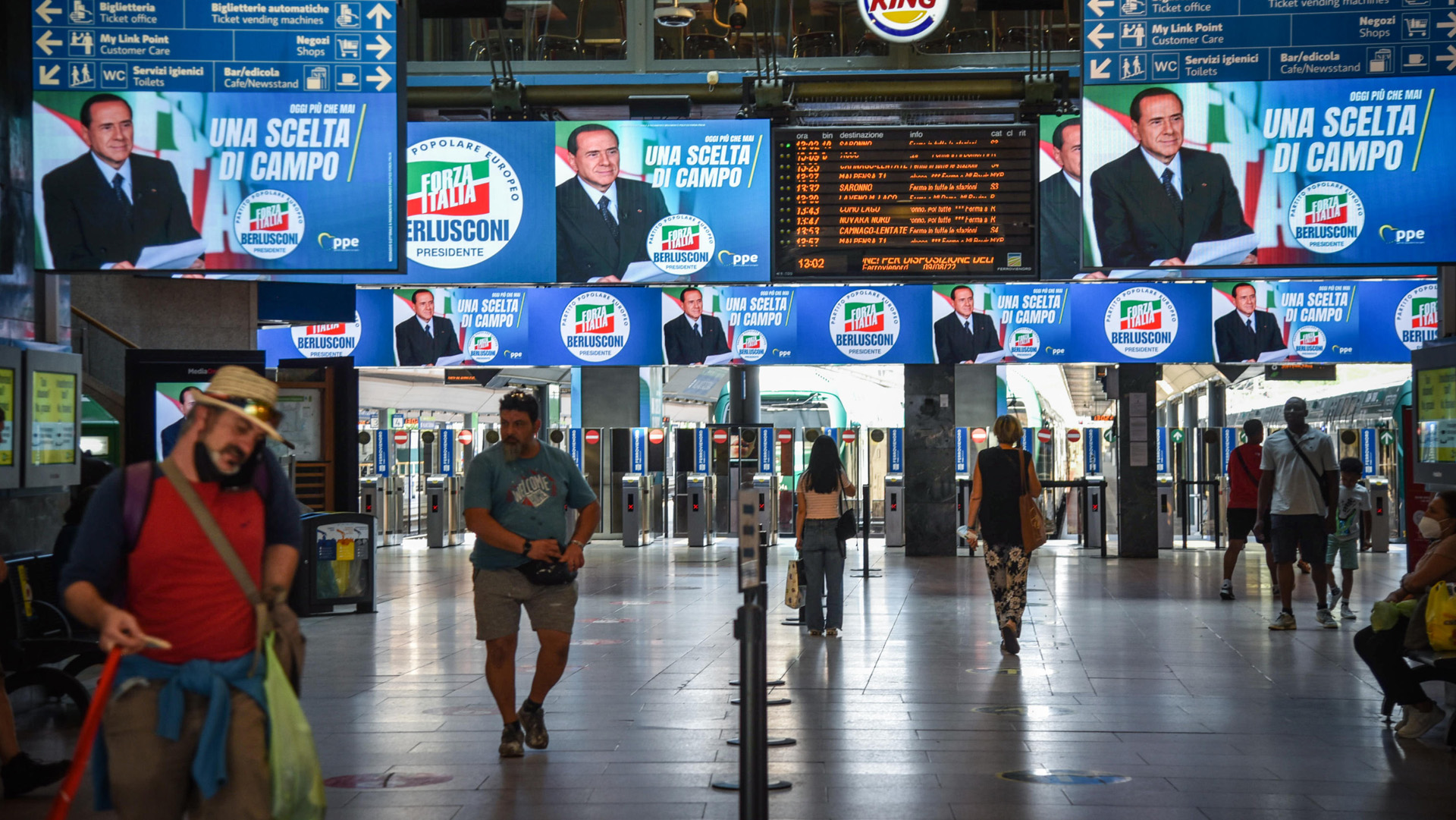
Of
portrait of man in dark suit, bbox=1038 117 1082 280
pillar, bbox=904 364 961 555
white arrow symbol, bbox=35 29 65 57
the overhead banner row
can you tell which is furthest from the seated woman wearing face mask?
pillar, bbox=904 364 961 555

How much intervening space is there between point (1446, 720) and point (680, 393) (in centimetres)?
2980

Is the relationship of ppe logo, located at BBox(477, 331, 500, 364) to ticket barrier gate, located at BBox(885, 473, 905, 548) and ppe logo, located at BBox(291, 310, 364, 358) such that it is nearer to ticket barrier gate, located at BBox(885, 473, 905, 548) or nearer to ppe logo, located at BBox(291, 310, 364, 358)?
ppe logo, located at BBox(291, 310, 364, 358)

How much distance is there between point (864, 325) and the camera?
1700cm

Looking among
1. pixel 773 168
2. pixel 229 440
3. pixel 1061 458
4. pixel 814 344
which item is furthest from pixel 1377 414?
pixel 229 440

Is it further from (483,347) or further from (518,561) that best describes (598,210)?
(518,561)

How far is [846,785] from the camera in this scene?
5512 mm

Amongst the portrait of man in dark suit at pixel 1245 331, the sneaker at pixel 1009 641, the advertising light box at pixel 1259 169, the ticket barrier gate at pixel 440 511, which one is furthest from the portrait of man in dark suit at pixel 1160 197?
the ticket barrier gate at pixel 440 511

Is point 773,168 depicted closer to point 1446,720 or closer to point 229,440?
point 1446,720

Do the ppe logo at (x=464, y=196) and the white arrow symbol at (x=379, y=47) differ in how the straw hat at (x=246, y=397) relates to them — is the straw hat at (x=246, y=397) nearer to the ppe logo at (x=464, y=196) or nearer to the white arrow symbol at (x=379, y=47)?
the white arrow symbol at (x=379, y=47)

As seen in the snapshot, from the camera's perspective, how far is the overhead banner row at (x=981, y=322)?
1683 cm

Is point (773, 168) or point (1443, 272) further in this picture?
point (773, 168)

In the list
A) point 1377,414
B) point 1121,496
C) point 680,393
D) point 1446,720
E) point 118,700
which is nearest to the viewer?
point 118,700

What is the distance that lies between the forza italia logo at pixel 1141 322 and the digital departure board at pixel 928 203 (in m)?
4.90

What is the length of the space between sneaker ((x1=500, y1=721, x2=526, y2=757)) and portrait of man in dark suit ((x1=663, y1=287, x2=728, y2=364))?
440 inches
